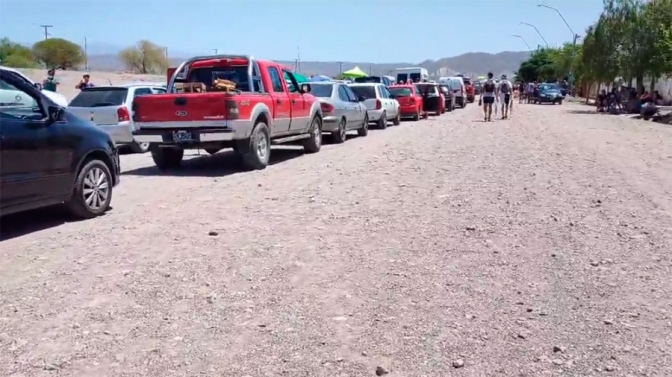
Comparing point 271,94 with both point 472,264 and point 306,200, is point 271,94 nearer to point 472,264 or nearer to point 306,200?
point 306,200

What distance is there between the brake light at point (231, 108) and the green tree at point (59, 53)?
65870 mm

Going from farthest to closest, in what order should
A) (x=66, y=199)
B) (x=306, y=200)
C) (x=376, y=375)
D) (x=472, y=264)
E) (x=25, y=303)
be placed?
1. (x=306, y=200)
2. (x=66, y=199)
3. (x=472, y=264)
4. (x=25, y=303)
5. (x=376, y=375)

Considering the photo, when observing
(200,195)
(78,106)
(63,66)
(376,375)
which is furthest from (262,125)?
(63,66)

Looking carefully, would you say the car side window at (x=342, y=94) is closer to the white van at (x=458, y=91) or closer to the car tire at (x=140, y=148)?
the car tire at (x=140, y=148)

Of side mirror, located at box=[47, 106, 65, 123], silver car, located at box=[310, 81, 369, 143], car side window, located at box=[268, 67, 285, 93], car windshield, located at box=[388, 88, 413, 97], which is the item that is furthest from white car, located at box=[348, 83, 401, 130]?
side mirror, located at box=[47, 106, 65, 123]

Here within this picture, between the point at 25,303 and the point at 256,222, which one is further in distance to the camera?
the point at 256,222

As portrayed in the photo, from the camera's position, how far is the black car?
7469 mm

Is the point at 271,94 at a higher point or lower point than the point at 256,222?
higher

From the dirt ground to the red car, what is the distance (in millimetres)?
18316

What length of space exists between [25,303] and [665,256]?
5416 mm

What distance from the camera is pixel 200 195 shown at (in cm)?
1045

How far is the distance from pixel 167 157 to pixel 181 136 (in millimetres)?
1328

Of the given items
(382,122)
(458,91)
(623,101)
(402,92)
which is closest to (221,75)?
(382,122)

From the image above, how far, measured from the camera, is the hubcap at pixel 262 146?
13.1 m
